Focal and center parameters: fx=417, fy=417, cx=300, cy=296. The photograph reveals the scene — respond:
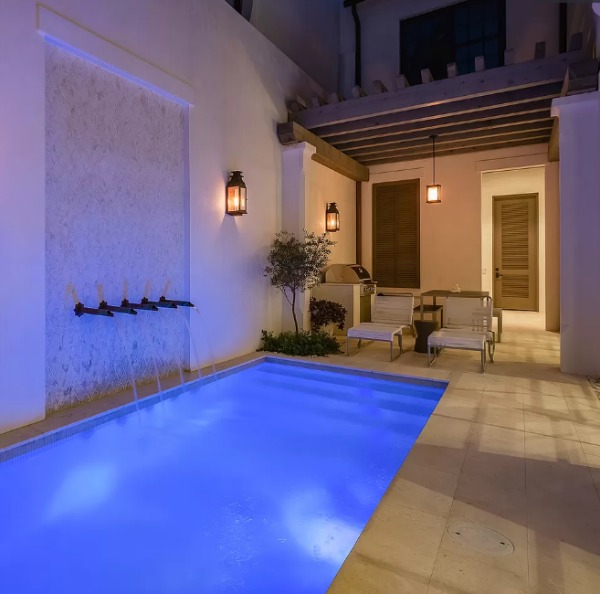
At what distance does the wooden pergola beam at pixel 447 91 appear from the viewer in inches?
218

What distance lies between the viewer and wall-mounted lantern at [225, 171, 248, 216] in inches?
234

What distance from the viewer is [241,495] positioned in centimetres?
293

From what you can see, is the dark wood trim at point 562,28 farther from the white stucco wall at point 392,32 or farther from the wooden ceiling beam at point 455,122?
the wooden ceiling beam at point 455,122

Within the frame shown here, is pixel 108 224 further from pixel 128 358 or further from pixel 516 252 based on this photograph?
pixel 516 252

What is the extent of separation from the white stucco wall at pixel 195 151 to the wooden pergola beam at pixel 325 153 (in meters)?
0.24

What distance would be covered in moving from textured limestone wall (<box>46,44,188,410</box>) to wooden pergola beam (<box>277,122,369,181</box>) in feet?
7.58

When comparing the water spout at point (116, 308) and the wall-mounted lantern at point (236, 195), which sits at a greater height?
the wall-mounted lantern at point (236, 195)

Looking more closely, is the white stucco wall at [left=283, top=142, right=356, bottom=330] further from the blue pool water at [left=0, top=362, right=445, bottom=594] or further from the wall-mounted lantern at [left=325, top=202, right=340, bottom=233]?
the blue pool water at [left=0, top=362, right=445, bottom=594]

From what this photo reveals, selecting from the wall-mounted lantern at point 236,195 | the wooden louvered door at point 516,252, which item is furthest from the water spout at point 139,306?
the wooden louvered door at point 516,252

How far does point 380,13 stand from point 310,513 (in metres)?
10.6

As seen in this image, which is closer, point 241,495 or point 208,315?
point 241,495

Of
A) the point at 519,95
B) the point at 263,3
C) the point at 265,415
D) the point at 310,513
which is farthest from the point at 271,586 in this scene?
the point at 263,3

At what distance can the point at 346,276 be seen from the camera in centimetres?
849

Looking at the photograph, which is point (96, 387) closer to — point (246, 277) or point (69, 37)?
point (246, 277)
